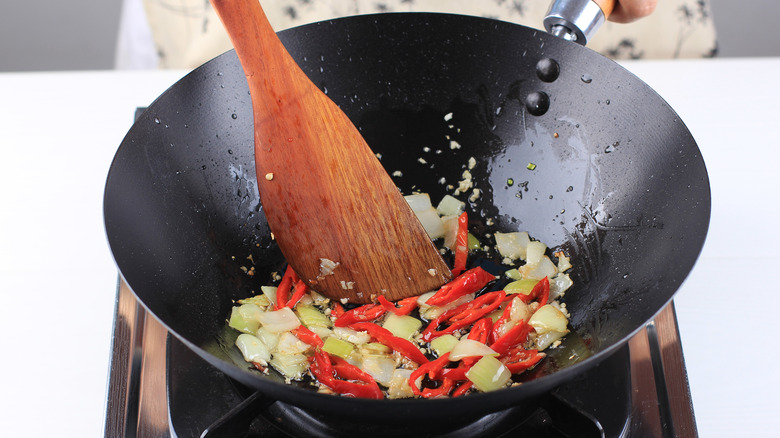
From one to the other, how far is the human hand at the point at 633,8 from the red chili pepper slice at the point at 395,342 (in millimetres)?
628

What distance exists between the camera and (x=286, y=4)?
5.85ft

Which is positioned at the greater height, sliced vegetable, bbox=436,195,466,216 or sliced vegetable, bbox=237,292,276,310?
sliced vegetable, bbox=436,195,466,216

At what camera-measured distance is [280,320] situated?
3.34ft

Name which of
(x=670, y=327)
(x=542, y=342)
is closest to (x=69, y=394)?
(x=542, y=342)

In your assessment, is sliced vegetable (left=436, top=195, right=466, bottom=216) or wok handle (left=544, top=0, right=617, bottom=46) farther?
sliced vegetable (left=436, top=195, right=466, bottom=216)

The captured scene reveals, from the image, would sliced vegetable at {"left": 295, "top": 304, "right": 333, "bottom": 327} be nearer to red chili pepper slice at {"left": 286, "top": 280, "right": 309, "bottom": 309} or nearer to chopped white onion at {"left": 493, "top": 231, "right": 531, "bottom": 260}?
red chili pepper slice at {"left": 286, "top": 280, "right": 309, "bottom": 309}

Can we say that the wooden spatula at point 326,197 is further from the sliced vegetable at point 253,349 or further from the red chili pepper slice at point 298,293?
the sliced vegetable at point 253,349

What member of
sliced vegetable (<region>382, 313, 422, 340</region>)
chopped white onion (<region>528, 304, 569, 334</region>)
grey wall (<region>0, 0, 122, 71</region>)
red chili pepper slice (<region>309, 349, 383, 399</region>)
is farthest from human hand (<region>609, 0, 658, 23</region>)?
grey wall (<region>0, 0, 122, 71</region>)

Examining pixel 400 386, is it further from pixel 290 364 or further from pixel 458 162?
pixel 458 162

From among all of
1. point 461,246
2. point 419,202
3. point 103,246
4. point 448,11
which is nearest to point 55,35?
point 448,11

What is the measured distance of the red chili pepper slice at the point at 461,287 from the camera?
43.0 inches

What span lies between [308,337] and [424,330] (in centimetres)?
18

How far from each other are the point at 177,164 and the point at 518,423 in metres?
0.60

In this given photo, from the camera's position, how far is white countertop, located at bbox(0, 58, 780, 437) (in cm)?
98
